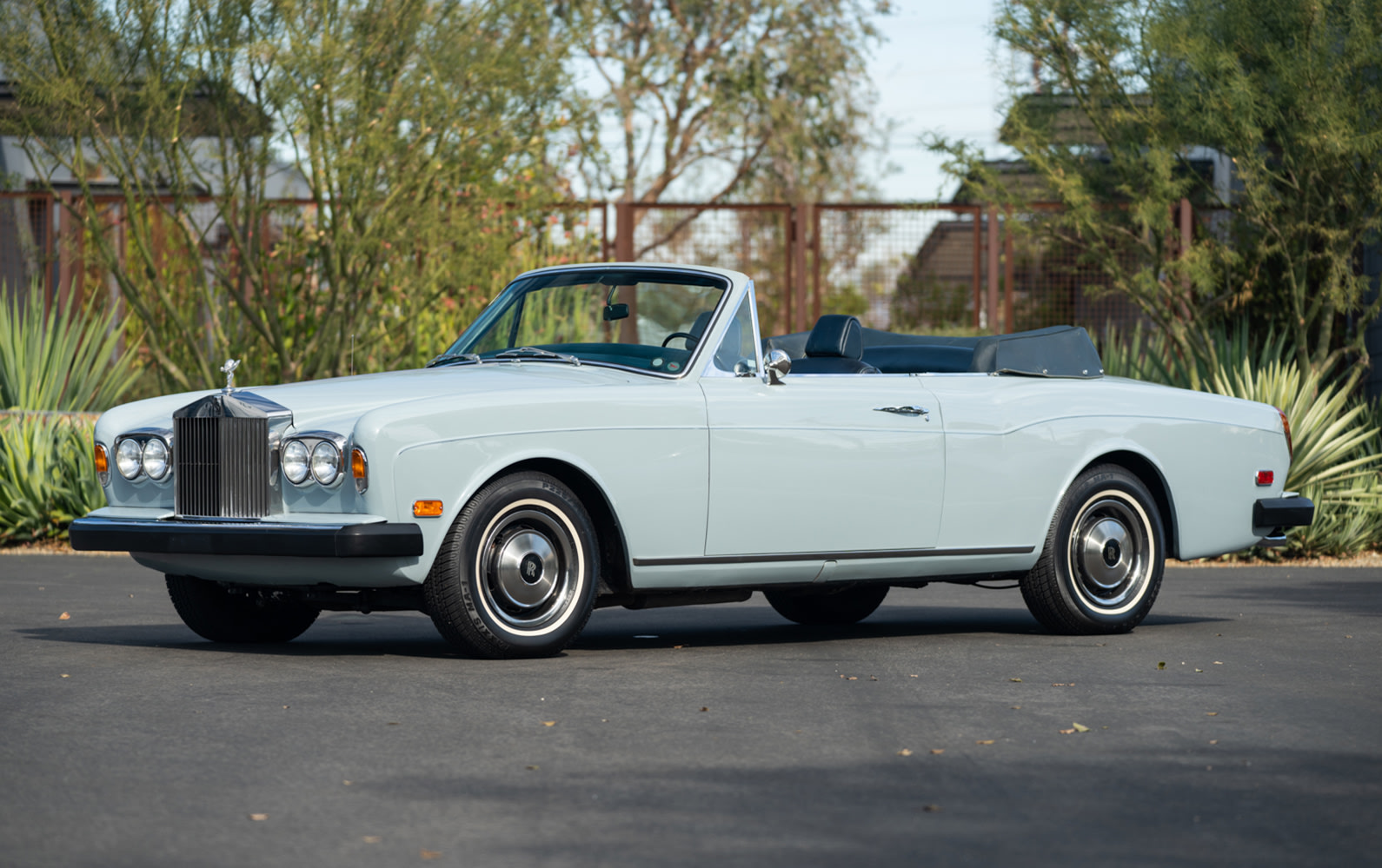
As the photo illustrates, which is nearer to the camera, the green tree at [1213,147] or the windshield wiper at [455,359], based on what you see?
the windshield wiper at [455,359]

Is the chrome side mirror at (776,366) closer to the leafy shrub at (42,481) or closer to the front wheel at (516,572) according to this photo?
the front wheel at (516,572)

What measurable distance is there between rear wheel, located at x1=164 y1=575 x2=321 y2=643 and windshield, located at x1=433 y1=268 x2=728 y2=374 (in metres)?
1.30

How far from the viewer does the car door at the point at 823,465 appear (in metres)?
7.65

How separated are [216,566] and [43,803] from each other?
2.61 m

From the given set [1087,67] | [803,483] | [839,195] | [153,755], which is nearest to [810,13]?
[839,195]

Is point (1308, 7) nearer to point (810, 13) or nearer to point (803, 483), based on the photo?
point (803, 483)

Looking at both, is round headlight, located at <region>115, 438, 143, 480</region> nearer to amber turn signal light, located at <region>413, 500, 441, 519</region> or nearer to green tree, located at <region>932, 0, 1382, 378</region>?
amber turn signal light, located at <region>413, 500, 441, 519</region>

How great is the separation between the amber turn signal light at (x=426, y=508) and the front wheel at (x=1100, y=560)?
302cm

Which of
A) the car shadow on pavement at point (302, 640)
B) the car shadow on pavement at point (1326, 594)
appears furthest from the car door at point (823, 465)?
the car shadow on pavement at point (1326, 594)

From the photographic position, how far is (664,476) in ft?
24.5

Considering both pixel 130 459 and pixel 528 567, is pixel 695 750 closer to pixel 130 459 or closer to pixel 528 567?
pixel 528 567

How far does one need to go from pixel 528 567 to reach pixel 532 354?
4.30 ft

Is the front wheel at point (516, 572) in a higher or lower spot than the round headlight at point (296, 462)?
lower

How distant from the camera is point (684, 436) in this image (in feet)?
24.6
